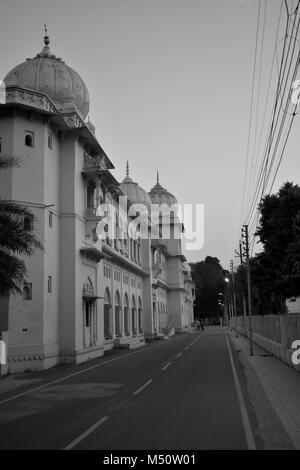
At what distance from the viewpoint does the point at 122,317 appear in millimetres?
44438

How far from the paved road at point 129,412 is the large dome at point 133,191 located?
136ft

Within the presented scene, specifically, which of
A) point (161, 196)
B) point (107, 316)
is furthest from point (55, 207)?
point (161, 196)

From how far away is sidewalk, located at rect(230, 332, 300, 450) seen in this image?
10156mm

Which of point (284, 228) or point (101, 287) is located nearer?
point (284, 228)

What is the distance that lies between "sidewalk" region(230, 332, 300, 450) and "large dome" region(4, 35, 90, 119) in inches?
755

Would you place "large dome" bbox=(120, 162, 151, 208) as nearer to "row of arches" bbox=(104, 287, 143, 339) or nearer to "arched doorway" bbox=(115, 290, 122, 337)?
"row of arches" bbox=(104, 287, 143, 339)

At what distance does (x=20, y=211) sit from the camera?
15.5m

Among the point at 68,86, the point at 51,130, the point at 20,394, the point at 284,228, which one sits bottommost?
the point at 20,394

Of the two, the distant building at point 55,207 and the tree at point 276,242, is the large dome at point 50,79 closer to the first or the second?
the distant building at point 55,207

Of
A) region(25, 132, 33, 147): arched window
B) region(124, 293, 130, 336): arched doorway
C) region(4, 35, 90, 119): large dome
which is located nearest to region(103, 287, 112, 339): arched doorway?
region(124, 293, 130, 336): arched doorway

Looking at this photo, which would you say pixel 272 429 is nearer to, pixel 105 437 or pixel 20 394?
pixel 105 437
